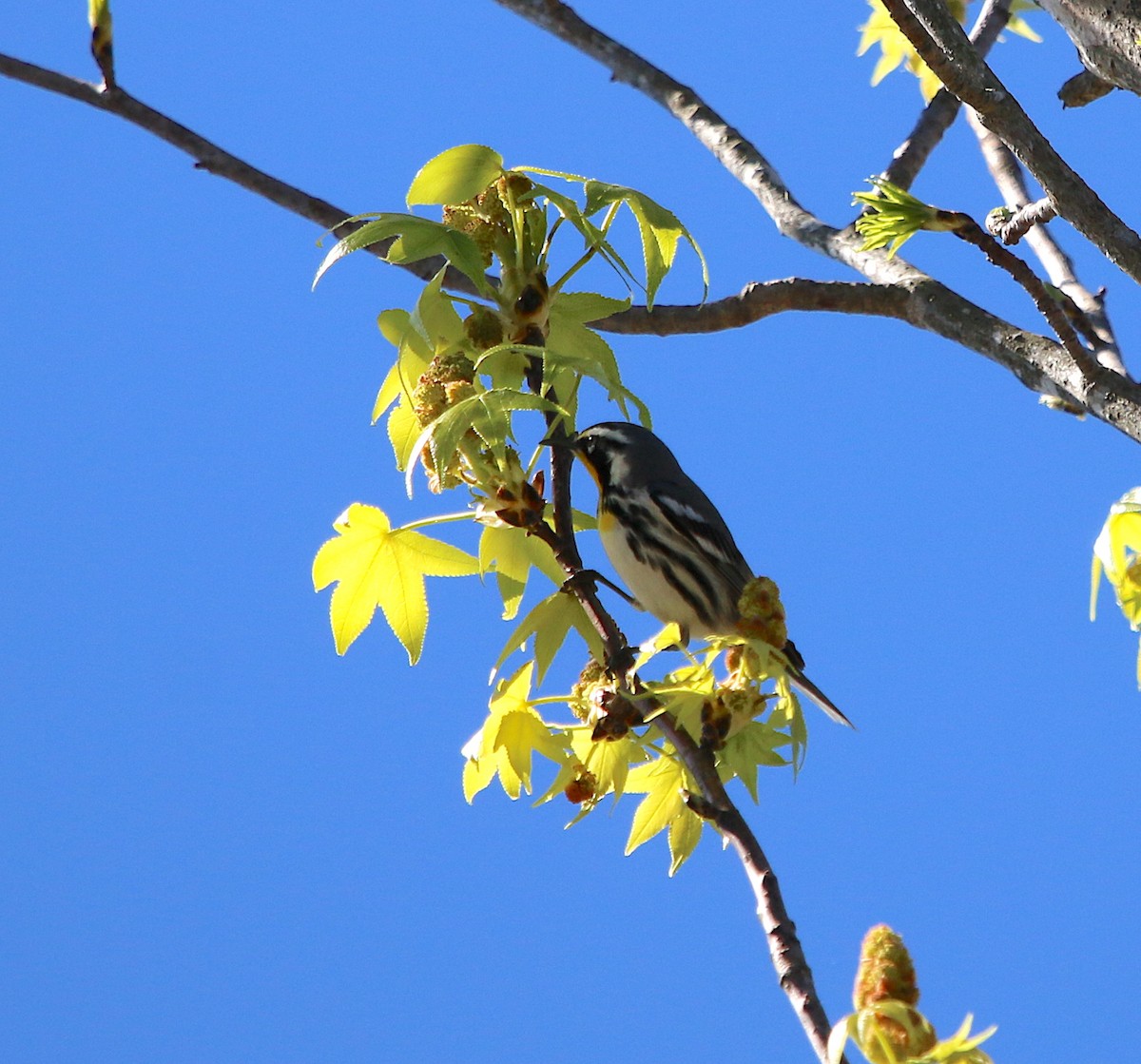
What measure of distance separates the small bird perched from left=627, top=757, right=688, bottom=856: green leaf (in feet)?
2.26

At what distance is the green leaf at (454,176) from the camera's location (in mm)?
762

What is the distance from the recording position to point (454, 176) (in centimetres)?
76

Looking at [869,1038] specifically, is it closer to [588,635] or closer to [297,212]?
[588,635]

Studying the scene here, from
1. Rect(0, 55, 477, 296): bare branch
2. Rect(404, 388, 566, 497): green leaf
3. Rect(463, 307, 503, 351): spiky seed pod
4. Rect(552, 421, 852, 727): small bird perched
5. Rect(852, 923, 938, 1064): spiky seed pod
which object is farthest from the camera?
Rect(552, 421, 852, 727): small bird perched

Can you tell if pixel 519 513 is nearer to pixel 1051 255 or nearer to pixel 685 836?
pixel 685 836

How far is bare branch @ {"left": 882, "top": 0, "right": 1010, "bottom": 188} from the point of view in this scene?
56.5 inches

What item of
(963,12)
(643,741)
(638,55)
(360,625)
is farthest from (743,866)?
(963,12)

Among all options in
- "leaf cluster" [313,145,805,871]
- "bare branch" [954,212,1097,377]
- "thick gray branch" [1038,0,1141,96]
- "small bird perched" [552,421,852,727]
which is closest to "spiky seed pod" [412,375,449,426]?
"leaf cluster" [313,145,805,871]

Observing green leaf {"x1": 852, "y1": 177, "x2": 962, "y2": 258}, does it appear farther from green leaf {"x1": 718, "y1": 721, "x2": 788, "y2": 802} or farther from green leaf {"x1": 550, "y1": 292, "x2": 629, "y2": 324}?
green leaf {"x1": 718, "y1": 721, "x2": 788, "y2": 802}

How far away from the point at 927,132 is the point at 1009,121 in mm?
699

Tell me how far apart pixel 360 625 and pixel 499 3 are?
1.01m

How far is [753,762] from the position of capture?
0.83 metres

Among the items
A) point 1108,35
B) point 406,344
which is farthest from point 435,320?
point 1108,35

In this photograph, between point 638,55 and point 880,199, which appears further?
point 638,55
